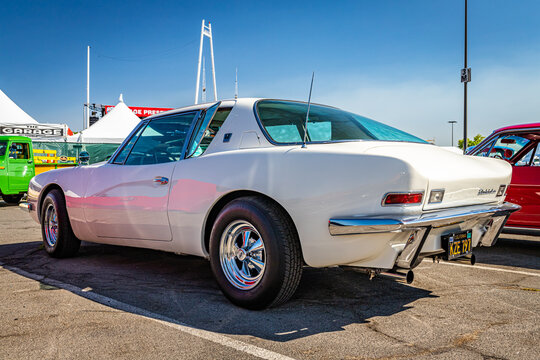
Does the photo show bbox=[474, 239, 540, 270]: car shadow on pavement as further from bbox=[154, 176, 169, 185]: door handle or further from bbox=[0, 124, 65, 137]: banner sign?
bbox=[0, 124, 65, 137]: banner sign

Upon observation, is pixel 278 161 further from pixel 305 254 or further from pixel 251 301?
pixel 251 301

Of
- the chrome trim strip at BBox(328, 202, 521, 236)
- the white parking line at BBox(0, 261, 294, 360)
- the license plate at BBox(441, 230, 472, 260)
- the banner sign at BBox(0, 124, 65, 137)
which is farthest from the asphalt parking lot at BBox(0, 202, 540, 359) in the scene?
the banner sign at BBox(0, 124, 65, 137)

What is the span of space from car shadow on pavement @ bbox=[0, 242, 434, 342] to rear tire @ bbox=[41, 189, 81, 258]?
113mm

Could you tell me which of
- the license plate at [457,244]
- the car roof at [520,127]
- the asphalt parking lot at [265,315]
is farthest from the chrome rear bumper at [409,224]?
the car roof at [520,127]

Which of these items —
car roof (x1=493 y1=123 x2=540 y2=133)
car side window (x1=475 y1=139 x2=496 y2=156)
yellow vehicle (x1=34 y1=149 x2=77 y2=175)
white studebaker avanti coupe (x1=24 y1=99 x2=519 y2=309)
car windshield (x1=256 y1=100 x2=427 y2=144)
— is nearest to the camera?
white studebaker avanti coupe (x1=24 y1=99 x2=519 y2=309)

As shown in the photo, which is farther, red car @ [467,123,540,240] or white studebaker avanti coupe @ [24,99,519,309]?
red car @ [467,123,540,240]

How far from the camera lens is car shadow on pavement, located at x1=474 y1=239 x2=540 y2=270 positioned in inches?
188

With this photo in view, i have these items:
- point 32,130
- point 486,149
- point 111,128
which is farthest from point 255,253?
point 111,128

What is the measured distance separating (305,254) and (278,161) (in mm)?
607

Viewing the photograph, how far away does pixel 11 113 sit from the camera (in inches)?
904

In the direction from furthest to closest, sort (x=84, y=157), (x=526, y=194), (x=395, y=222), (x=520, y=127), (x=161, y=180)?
(x=520, y=127)
(x=526, y=194)
(x=84, y=157)
(x=161, y=180)
(x=395, y=222)

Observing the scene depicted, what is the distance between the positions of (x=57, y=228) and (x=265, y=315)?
9.37ft

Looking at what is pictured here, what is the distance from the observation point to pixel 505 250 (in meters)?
5.58

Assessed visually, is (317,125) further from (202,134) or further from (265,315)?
(265,315)
